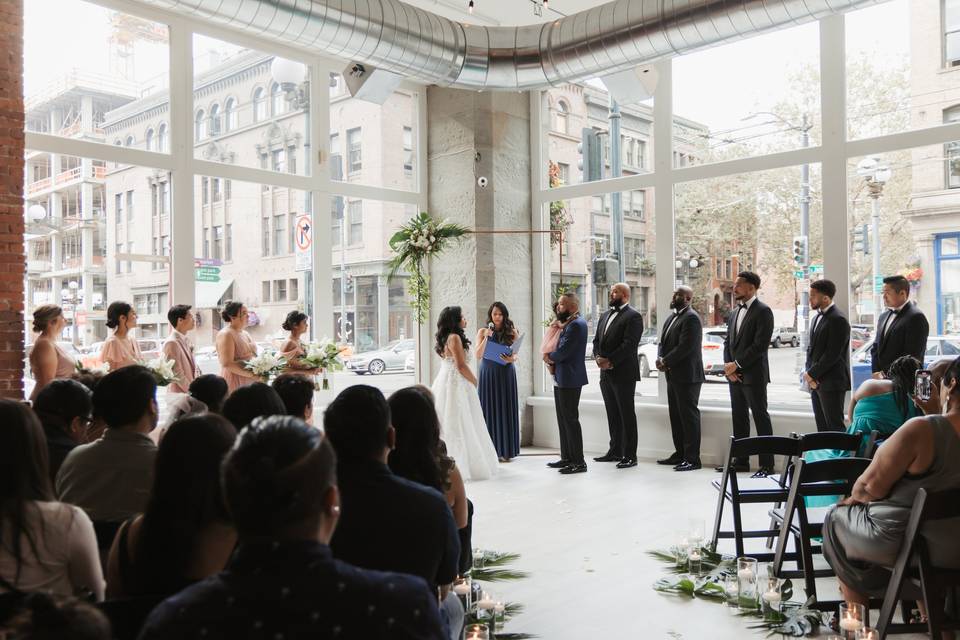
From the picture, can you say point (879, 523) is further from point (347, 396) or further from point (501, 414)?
point (501, 414)

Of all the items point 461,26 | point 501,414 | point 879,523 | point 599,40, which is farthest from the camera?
point 501,414

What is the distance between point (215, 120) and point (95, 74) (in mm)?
1039

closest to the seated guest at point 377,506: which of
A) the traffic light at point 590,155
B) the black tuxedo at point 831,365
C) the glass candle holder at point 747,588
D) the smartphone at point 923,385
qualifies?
the glass candle holder at point 747,588

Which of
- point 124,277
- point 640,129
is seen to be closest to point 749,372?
point 640,129

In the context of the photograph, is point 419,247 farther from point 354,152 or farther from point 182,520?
point 182,520

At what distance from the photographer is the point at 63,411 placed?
9.37 feet

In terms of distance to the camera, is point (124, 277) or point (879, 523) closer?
point (879, 523)

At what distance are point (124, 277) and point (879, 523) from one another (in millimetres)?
5925

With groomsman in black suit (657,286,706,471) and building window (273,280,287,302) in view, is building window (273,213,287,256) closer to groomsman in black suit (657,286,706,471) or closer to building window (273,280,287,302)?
building window (273,280,287,302)

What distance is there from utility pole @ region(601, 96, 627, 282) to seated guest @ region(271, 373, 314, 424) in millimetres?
5634

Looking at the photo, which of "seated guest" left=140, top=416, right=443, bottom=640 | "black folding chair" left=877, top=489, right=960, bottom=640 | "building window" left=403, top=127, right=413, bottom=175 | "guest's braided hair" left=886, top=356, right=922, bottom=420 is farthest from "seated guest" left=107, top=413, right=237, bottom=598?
"building window" left=403, top=127, right=413, bottom=175

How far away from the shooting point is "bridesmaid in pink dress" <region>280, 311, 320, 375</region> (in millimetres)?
6113

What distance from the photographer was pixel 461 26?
21.2 ft

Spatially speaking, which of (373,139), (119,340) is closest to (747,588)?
(119,340)
